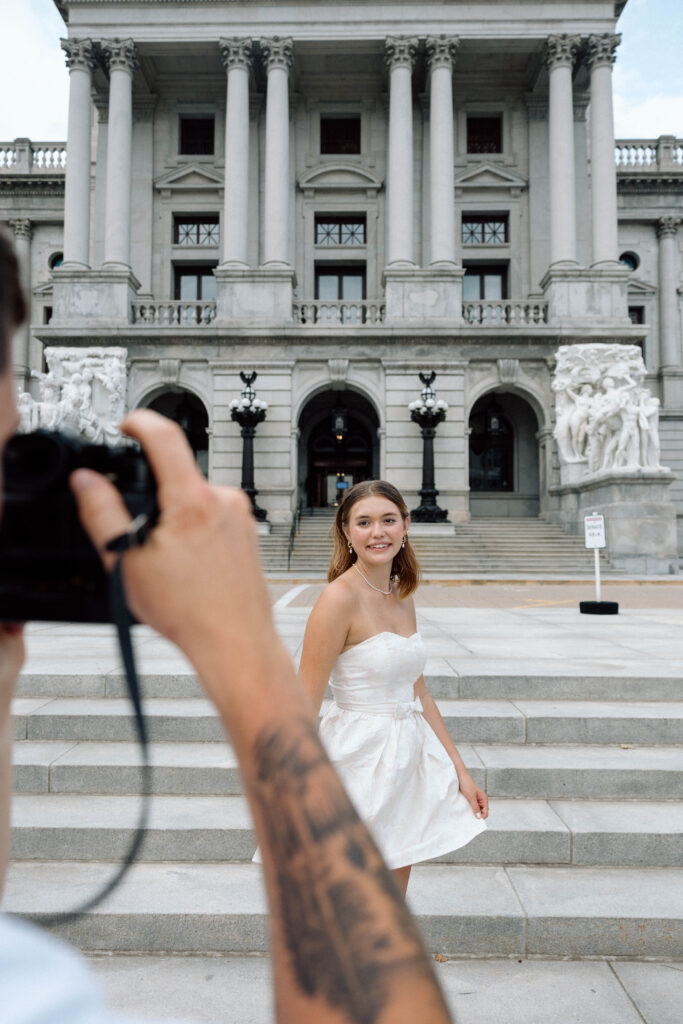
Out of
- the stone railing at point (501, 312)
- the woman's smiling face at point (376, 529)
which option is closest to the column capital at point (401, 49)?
the stone railing at point (501, 312)

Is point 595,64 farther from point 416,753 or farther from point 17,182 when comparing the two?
point 416,753

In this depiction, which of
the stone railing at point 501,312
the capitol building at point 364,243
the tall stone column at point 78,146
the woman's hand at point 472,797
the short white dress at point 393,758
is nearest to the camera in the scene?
the short white dress at point 393,758

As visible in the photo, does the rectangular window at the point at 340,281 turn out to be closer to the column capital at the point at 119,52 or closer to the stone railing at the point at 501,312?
the stone railing at the point at 501,312

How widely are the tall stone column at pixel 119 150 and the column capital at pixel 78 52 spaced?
587 millimetres

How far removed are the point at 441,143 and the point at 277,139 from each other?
629 centimetres

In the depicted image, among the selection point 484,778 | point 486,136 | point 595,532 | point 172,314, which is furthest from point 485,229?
point 484,778

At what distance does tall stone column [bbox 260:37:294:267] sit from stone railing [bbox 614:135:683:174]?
18.9 meters

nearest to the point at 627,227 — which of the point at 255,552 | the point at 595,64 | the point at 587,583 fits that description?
the point at 595,64

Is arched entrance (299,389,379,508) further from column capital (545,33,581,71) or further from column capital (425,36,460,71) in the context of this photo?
column capital (545,33,581,71)

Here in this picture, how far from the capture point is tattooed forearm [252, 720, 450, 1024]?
0.76m

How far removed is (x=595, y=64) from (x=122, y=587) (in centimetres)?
3416

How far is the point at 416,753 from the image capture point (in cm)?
282

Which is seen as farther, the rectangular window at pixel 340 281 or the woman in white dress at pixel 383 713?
the rectangular window at pixel 340 281

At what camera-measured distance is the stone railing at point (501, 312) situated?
2667 cm
